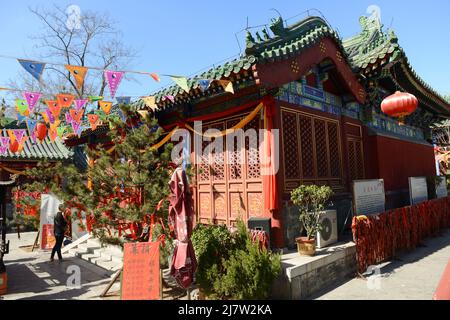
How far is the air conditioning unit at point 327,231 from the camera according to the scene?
6.48m

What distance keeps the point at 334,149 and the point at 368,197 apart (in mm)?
1793

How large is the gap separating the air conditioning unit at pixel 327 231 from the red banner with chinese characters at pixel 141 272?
11.0 feet

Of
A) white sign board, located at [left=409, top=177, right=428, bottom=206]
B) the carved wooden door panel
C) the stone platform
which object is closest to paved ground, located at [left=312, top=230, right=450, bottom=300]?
the stone platform

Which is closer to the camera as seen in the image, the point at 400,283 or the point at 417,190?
the point at 400,283

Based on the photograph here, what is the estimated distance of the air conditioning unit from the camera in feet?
21.3

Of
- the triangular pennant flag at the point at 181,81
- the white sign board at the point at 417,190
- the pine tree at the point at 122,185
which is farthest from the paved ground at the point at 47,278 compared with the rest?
the white sign board at the point at 417,190

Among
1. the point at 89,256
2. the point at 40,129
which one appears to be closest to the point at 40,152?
the point at 40,129

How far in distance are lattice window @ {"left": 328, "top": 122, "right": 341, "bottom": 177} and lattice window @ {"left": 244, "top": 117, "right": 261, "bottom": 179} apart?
254 centimetres

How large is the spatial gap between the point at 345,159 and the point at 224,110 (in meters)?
3.85

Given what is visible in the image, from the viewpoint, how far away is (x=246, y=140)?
7.24 m

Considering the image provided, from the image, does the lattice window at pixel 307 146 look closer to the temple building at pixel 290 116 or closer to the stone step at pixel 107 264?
the temple building at pixel 290 116

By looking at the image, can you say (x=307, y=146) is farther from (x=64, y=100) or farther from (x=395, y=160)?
(x=64, y=100)

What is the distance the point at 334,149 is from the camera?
8.63m
